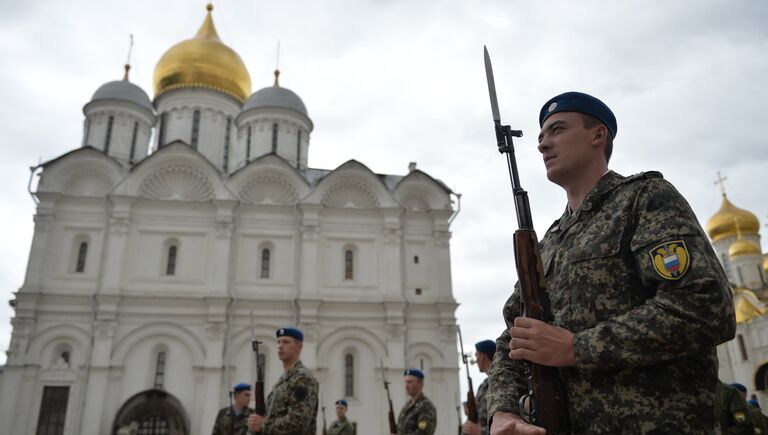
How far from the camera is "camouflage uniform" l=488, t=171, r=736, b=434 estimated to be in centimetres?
165

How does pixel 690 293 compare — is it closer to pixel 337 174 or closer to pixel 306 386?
pixel 306 386

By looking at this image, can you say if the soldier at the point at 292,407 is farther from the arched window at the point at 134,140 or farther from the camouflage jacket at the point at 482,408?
the arched window at the point at 134,140

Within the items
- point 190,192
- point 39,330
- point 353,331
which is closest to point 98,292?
point 39,330

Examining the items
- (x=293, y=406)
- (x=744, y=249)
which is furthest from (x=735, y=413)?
(x=744, y=249)

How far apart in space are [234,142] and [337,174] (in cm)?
732

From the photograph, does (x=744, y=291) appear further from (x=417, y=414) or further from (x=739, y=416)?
(x=417, y=414)

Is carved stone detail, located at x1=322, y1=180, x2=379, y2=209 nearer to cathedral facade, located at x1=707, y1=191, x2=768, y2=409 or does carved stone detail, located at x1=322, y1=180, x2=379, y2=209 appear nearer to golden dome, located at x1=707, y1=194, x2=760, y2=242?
cathedral facade, located at x1=707, y1=191, x2=768, y2=409

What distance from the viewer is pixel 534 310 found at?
A: 191cm

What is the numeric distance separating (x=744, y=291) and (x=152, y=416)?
102 feet

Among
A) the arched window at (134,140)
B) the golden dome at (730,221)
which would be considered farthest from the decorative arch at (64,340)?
the golden dome at (730,221)

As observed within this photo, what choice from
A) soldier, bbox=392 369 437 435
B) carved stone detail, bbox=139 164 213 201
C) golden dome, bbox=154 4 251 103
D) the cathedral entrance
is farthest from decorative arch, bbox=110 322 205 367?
soldier, bbox=392 369 437 435

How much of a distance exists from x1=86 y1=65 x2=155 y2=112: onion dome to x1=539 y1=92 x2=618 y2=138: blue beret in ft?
79.0

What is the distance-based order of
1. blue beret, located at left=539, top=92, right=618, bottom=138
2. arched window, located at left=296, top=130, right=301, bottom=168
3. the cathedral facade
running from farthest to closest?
the cathedral facade
arched window, located at left=296, top=130, right=301, bottom=168
blue beret, located at left=539, top=92, right=618, bottom=138

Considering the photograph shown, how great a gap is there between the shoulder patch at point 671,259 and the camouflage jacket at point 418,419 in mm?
5859
